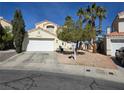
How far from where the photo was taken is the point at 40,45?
30734 mm

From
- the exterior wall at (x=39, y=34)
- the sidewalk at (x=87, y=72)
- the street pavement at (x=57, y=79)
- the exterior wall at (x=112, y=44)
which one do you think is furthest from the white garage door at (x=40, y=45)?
the street pavement at (x=57, y=79)

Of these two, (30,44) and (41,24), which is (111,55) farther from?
(41,24)

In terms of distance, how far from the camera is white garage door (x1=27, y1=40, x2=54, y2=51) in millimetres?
30453

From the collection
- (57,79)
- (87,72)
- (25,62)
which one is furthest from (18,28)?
(57,79)

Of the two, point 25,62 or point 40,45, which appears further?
point 40,45

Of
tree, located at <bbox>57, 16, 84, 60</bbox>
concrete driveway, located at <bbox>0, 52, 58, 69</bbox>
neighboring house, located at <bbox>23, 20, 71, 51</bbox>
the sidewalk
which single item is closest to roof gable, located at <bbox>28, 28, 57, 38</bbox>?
neighboring house, located at <bbox>23, 20, 71, 51</bbox>

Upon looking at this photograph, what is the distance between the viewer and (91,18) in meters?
29.6

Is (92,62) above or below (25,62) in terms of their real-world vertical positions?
below

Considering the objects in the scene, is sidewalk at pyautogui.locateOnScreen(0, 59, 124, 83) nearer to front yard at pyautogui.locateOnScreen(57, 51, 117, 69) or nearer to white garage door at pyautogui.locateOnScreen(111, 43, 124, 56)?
front yard at pyautogui.locateOnScreen(57, 51, 117, 69)

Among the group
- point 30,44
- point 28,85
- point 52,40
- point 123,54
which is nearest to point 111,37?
point 123,54

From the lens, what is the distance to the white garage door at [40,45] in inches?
1199

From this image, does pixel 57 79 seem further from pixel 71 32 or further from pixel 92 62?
pixel 71 32

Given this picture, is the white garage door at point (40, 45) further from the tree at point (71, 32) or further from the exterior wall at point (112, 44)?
the exterior wall at point (112, 44)

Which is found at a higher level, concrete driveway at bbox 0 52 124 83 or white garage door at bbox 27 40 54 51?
white garage door at bbox 27 40 54 51
